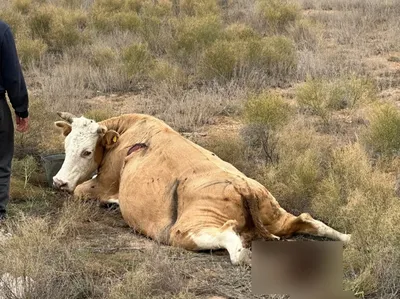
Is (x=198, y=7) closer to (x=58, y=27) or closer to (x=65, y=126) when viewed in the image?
(x=58, y=27)

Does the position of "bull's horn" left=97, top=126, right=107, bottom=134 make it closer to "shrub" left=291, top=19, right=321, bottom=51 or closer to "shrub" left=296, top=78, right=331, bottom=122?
"shrub" left=296, top=78, right=331, bottom=122

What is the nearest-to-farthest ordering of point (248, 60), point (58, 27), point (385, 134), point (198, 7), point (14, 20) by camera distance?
point (385, 134), point (248, 60), point (58, 27), point (14, 20), point (198, 7)

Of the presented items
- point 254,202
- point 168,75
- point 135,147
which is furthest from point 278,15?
point 254,202

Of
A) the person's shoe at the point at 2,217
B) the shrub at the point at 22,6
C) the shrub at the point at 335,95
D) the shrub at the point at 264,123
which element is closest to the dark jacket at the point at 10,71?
the person's shoe at the point at 2,217

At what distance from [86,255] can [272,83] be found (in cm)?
908

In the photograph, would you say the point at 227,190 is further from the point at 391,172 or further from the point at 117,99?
the point at 117,99

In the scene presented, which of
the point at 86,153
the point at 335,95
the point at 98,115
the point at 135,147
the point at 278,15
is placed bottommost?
the point at 278,15

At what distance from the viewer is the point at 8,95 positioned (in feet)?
23.7

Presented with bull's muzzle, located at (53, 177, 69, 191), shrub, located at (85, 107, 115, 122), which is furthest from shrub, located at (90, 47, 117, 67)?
bull's muzzle, located at (53, 177, 69, 191)

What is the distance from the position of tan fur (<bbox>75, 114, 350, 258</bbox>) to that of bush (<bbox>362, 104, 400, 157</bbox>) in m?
3.29

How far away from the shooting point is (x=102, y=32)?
19703mm

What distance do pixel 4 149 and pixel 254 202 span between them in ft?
8.93

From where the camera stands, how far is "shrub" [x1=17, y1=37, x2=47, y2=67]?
16.3 meters

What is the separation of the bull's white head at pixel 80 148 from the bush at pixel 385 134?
362cm
